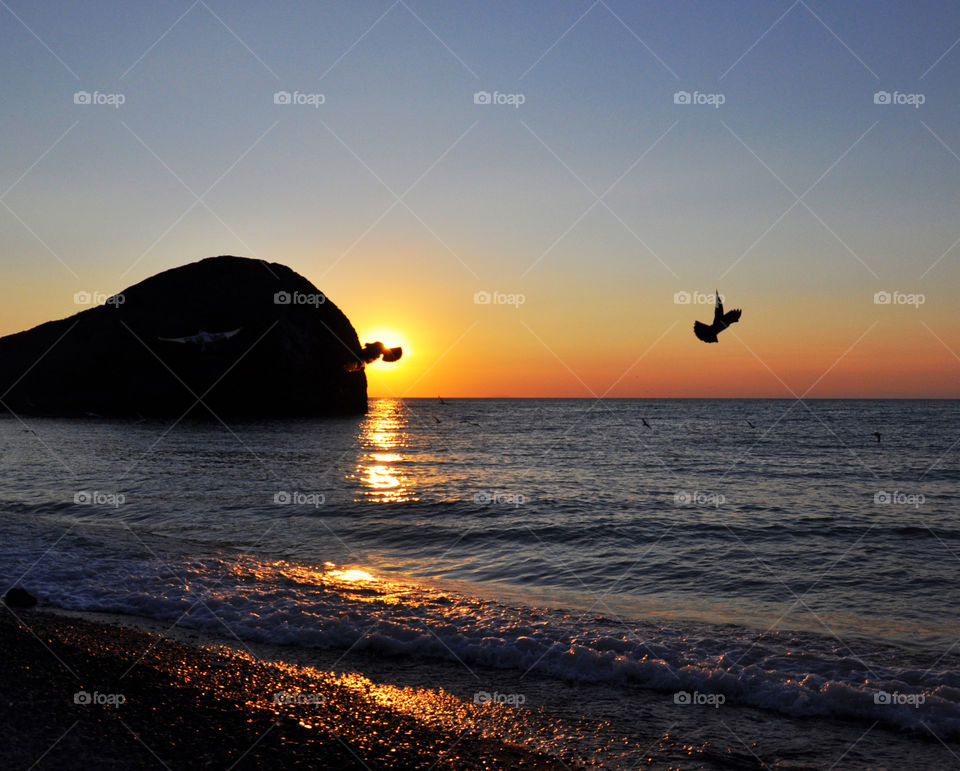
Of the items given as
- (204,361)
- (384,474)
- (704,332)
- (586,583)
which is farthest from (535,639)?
(204,361)

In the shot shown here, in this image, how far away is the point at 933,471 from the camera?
37.3 meters

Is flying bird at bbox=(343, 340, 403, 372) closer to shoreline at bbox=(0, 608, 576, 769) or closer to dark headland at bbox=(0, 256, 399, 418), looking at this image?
shoreline at bbox=(0, 608, 576, 769)

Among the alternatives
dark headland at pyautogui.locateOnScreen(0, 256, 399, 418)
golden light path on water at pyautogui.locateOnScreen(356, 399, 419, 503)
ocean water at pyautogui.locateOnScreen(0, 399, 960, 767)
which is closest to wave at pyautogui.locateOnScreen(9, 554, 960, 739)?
ocean water at pyautogui.locateOnScreen(0, 399, 960, 767)

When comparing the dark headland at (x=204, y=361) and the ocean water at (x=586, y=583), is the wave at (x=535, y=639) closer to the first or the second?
the ocean water at (x=586, y=583)

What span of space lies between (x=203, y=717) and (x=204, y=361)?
3315 inches

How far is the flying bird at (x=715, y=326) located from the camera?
40.5 ft

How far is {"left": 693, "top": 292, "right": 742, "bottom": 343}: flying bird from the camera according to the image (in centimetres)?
1236

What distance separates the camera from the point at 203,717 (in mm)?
6492

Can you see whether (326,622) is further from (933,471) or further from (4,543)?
(933,471)

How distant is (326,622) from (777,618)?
703 cm

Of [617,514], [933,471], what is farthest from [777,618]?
[933,471]

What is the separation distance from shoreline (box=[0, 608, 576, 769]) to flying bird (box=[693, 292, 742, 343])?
26.1ft

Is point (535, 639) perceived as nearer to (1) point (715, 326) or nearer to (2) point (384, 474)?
(1) point (715, 326)

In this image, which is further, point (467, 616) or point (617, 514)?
point (617, 514)
